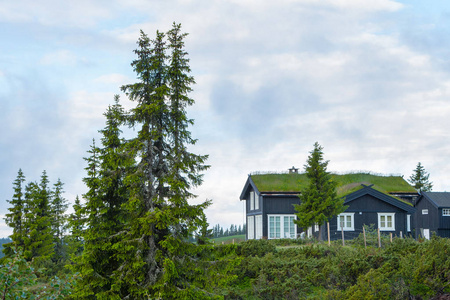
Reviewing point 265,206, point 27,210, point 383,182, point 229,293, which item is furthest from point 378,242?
point 27,210

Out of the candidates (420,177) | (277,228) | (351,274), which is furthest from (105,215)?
(420,177)

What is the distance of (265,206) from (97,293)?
28.2 m

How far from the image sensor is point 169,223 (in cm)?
1416

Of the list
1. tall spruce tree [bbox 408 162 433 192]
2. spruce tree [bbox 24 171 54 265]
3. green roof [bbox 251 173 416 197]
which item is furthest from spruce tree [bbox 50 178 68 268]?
tall spruce tree [bbox 408 162 433 192]

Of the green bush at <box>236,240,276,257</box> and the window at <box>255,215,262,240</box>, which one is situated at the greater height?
the window at <box>255,215,262,240</box>

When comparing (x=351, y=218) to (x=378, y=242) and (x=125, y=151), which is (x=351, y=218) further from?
(x=125, y=151)

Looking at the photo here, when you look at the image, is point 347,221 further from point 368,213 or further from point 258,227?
point 258,227

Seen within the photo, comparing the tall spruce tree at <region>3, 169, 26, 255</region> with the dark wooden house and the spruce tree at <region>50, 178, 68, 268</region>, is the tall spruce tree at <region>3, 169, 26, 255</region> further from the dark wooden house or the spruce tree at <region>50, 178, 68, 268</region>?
the dark wooden house

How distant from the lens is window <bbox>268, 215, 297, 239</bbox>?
135 ft

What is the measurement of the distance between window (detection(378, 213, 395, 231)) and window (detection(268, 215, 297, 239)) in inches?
306

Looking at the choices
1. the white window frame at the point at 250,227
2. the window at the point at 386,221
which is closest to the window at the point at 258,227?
the white window frame at the point at 250,227

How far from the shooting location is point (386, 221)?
3997 cm

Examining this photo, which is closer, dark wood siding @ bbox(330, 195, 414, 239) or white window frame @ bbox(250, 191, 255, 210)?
dark wood siding @ bbox(330, 195, 414, 239)

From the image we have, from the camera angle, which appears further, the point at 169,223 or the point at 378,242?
the point at 378,242
